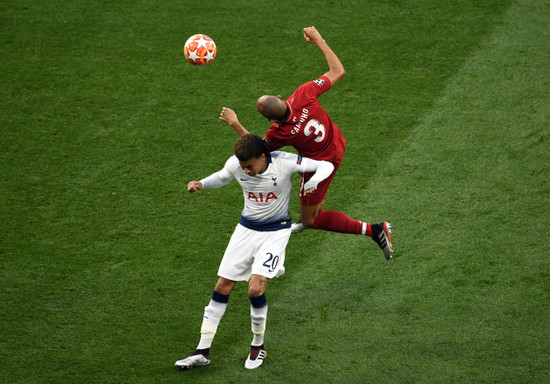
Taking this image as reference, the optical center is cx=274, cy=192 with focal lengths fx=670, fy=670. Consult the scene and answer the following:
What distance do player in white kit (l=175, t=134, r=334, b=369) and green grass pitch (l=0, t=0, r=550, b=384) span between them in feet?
1.11

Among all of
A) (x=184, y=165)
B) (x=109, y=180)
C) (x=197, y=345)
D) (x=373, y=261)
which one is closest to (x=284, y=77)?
(x=184, y=165)

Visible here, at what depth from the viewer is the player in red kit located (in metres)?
6.00

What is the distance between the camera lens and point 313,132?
6293 millimetres

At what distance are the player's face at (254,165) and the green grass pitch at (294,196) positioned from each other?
156cm

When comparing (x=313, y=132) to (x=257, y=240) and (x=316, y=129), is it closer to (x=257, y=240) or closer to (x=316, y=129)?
(x=316, y=129)

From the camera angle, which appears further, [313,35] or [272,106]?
[313,35]

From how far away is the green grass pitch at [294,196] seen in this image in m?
5.93

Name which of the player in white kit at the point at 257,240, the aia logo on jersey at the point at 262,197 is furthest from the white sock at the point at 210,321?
the aia logo on jersey at the point at 262,197

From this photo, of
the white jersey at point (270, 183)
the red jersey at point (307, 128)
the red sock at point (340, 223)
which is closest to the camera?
the white jersey at point (270, 183)

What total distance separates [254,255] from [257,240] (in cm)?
13

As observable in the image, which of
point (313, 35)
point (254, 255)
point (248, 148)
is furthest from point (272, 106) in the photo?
point (254, 255)

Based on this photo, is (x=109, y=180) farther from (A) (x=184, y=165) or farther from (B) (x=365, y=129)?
(B) (x=365, y=129)

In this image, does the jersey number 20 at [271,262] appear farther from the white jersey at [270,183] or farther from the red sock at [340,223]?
the red sock at [340,223]

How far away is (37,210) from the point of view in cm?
771
